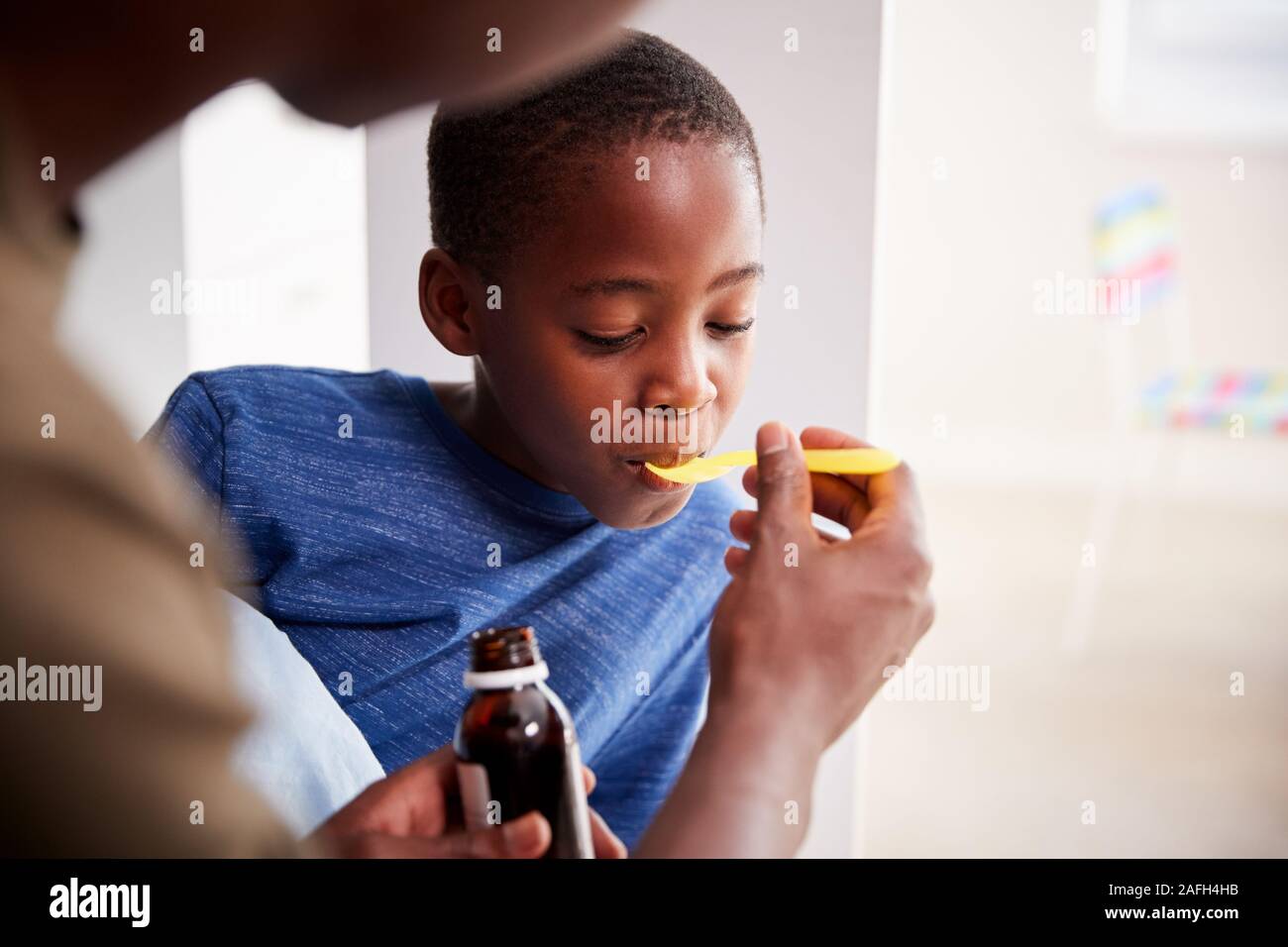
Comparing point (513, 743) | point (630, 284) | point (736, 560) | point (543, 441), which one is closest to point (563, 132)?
point (630, 284)

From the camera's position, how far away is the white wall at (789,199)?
0.91 meters

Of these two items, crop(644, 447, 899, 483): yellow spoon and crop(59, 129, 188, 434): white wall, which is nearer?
crop(644, 447, 899, 483): yellow spoon

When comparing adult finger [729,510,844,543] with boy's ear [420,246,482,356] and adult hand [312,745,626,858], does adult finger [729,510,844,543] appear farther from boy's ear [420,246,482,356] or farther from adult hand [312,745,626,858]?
boy's ear [420,246,482,356]

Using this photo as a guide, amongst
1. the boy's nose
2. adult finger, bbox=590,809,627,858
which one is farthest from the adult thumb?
adult finger, bbox=590,809,627,858

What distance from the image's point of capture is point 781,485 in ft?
2.40

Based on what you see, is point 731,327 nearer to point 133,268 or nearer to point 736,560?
point 736,560

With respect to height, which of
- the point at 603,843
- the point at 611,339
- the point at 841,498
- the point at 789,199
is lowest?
the point at 603,843

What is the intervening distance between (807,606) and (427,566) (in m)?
0.36

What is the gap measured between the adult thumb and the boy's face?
114 millimetres

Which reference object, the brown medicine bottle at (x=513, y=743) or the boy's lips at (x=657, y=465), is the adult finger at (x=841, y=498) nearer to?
the boy's lips at (x=657, y=465)

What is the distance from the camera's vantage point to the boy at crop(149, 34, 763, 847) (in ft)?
2.73
